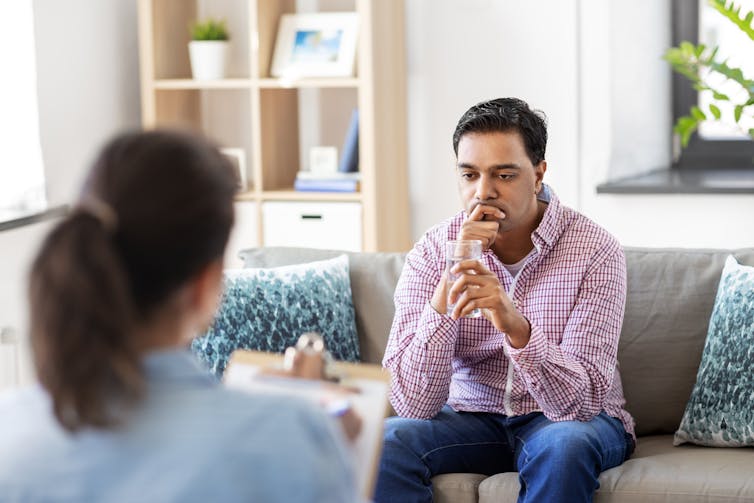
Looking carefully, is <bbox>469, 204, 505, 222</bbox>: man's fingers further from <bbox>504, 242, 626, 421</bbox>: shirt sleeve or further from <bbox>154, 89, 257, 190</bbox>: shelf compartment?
<bbox>154, 89, 257, 190</bbox>: shelf compartment

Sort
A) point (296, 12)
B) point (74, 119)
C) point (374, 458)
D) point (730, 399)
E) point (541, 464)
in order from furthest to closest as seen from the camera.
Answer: point (296, 12) → point (74, 119) → point (730, 399) → point (541, 464) → point (374, 458)

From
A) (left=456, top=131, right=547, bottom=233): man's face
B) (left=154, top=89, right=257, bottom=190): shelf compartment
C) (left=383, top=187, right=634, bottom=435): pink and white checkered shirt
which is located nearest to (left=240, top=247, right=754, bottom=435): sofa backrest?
(left=383, top=187, right=634, bottom=435): pink and white checkered shirt

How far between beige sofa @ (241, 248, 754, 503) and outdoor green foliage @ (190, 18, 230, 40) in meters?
1.53

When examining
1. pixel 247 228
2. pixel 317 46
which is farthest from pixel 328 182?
pixel 317 46

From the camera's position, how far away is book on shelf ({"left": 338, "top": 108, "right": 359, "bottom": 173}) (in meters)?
3.92

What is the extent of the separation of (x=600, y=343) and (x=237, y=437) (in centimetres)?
141

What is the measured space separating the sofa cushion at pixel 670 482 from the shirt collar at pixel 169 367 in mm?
1372

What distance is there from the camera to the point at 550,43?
12.9 ft

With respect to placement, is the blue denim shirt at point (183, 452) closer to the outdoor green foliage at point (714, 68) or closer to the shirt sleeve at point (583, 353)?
the shirt sleeve at point (583, 353)

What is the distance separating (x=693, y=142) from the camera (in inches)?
165

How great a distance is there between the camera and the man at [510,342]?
7.09 feet

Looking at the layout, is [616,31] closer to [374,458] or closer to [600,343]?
[600,343]

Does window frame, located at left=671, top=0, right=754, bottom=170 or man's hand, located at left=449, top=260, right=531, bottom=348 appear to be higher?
window frame, located at left=671, top=0, right=754, bottom=170

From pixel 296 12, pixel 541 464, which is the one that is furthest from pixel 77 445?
pixel 296 12
